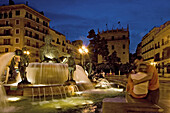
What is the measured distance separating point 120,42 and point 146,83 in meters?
61.7

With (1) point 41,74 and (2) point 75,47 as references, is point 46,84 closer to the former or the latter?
(1) point 41,74

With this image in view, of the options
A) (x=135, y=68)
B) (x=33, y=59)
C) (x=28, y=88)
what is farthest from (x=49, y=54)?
(x=33, y=59)

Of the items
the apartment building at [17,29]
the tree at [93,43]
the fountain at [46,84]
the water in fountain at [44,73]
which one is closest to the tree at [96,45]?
the tree at [93,43]

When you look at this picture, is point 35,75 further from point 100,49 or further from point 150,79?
point 100,49

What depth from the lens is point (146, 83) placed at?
322 cm

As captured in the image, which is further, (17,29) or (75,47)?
(75,47)

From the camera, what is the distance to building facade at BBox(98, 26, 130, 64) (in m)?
62.7

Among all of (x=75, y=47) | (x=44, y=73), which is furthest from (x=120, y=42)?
(x=44, y=73)

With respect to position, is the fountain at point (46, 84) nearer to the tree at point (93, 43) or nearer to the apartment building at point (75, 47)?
the tree at point (93, 43)

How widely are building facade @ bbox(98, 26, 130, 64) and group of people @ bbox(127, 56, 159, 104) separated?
60.0 m

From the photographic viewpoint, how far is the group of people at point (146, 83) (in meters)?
3.22

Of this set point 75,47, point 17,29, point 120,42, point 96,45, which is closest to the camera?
point 17,29

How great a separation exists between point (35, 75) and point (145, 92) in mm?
9253

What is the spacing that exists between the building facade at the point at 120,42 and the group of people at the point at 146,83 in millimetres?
60032
